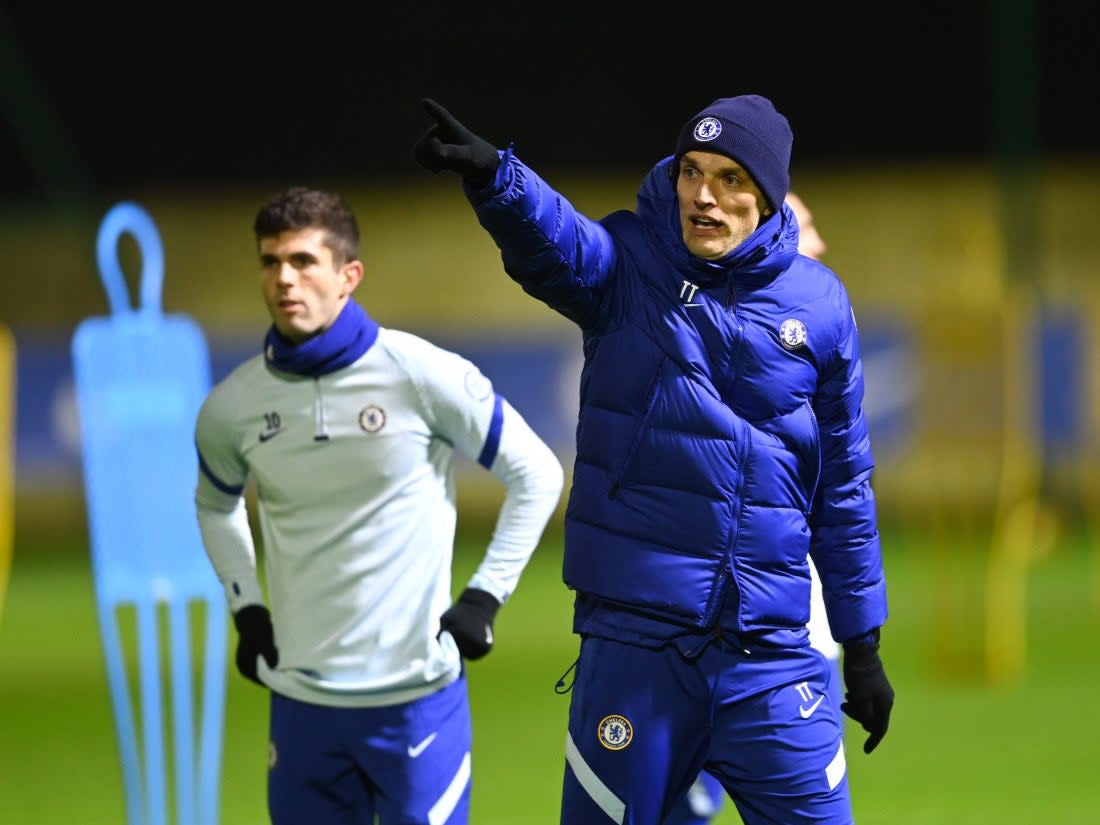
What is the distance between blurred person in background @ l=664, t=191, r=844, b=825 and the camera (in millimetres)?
4105

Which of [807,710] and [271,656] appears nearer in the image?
[807,710]

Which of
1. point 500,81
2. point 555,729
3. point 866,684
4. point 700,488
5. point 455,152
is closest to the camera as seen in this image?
point 455,152

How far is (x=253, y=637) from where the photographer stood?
371cm

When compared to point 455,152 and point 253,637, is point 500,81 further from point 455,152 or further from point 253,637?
point 455,152

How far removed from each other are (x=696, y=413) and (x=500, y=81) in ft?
50.3

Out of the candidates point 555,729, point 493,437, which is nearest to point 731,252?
point 493,437

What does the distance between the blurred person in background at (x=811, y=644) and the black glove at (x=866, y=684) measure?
0.32 m

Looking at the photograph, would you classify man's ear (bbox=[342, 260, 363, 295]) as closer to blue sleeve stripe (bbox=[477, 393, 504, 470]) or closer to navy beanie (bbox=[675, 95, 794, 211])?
blue sleeve stripe (bbox=[477, 393, 504, 470])

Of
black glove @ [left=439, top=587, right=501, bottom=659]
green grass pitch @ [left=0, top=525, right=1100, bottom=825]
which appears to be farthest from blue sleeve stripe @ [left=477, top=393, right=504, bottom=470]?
green grass pitch @ [left=0, top=525, right=1100, bottom=825]

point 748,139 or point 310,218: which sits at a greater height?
point 748,139

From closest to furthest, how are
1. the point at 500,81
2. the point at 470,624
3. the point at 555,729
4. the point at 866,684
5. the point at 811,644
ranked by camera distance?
the point at 866,684 → the point at 470,624 → the point at 811,644 → the point at 555,729 → the point at 500,81

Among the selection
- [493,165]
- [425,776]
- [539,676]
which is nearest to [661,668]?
[425,776]

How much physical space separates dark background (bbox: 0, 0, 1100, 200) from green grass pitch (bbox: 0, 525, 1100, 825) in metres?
7.50

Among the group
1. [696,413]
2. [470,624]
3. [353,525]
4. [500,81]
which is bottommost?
[470,624]
